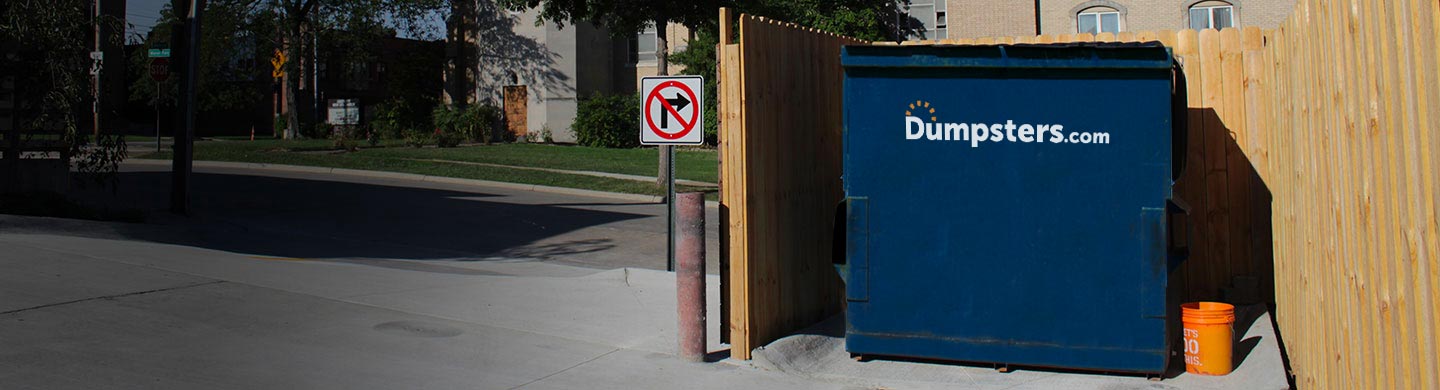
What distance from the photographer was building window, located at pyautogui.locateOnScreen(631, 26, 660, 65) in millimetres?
45031

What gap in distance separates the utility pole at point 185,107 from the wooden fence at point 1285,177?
10733 mm

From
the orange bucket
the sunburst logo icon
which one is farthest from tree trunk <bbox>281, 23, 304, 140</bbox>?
the orange bucket

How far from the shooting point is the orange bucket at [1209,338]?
639 cm

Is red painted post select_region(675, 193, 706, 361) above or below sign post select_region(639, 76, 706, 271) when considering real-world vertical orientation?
below

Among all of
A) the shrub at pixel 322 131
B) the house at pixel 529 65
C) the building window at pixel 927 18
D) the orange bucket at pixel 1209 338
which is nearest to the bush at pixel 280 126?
the shrub at pixel 322 131

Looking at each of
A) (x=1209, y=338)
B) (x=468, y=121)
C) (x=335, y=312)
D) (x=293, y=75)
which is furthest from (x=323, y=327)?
(x=293, y=75)

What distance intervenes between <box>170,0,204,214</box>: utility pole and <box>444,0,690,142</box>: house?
80.7ft

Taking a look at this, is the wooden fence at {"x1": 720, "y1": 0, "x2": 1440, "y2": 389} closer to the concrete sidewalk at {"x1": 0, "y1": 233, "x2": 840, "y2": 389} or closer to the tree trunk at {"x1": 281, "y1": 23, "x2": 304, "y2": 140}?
the concrete sidewalk at {"x1": 0, "y1": 233, "x2": 840, "y2": 389}

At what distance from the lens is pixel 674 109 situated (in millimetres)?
9672

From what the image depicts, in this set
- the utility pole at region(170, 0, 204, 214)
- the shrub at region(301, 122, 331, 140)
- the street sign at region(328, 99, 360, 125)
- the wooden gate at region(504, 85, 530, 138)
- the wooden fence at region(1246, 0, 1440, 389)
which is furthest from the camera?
the shrub at region(301, 122, 331, 140)

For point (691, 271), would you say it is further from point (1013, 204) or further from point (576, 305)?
point (576, 305)

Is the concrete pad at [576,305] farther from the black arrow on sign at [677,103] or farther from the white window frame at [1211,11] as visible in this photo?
the white window frame at [1211,11]

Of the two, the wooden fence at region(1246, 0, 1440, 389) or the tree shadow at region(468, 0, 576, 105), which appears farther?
the tree shadow at region(468, 0, 576, 105)

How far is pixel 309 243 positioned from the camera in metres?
13.8
